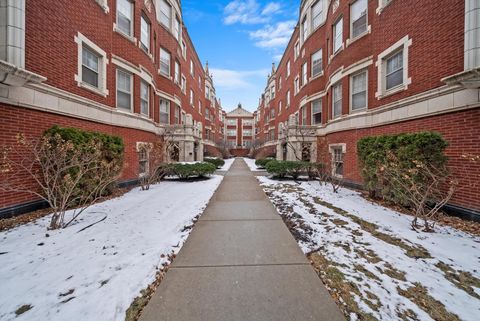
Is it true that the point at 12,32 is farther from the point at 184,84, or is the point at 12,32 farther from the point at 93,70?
the point at 184,84

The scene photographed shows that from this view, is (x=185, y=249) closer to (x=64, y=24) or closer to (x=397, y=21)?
(x=64, y=24)

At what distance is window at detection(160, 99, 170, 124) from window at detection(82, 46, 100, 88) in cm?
529

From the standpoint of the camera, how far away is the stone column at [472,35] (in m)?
4.43

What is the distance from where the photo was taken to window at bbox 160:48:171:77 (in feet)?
41.3

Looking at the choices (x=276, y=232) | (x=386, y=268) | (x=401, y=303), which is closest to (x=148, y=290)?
(x=276, y=232)

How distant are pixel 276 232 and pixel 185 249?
6.25 ft

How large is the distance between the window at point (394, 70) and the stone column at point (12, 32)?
12129 millimetres

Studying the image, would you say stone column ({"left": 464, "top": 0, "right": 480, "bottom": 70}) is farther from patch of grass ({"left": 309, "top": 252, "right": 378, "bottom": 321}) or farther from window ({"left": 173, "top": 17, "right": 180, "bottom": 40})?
window ({"left": 173, "top": 17, "right": 180, "bottom": 40})

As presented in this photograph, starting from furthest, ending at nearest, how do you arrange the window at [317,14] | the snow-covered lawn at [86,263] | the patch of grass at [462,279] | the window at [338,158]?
the window at [317,14] < the window at [338,158] < the patch of grass at [462,279] < the snow-covered lawn at [86,263]

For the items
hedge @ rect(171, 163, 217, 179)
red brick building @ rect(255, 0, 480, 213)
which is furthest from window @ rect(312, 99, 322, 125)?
hedge @ rect(171, 163, 217, 179)

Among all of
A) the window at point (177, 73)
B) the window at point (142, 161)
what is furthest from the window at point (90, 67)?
the window at point (177, 73)

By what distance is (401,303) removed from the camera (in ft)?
6.82

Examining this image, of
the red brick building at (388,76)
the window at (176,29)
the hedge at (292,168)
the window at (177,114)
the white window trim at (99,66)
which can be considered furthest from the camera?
the window at (177,114)

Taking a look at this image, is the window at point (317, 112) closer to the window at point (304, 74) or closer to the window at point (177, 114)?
the window at point (304, 74)
